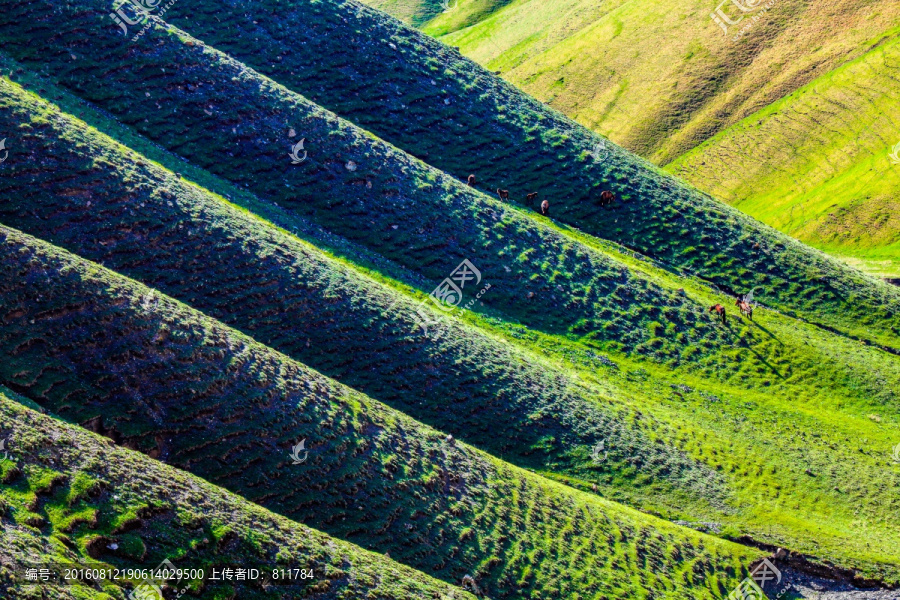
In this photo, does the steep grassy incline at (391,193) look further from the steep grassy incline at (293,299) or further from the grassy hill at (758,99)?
the grassy hill at (758,99)

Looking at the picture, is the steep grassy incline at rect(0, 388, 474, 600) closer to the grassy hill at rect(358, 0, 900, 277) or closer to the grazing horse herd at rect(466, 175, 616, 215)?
the grazing horse herd at rect(466, 175, 616, 215)

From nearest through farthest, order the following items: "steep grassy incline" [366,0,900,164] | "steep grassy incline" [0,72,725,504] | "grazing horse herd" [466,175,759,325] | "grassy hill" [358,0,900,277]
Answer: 1. "steep grassy incline" [0,72,725,504]
2. "grazing horse herd" [466,175,759,325]
3. "grassy hill" [358,0,900,277]
4. "steep grassy incline" [366,0,900,164]

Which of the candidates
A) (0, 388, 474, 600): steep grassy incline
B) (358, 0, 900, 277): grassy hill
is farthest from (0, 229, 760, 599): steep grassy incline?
(358, 0, 900, 277): grassy hill

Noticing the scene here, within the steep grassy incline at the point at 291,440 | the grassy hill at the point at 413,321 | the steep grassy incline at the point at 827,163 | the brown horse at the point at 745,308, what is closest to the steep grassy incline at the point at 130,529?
the steep grassy incline at the point at 291,440

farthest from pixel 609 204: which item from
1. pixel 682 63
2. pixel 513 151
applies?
pixel 682 63

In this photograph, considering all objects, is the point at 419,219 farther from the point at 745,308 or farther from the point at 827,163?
the point at 827,163

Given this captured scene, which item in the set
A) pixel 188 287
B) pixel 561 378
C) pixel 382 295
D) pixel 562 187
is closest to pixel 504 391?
pixel 561 378

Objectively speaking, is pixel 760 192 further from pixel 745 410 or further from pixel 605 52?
pixel 745 410
